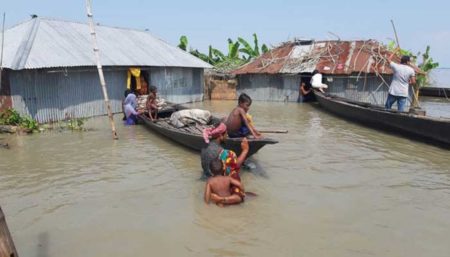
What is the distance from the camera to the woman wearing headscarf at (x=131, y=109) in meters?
11.8

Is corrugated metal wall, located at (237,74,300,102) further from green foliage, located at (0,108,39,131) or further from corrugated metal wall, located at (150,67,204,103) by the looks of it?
green foliage, located at (0,108,39,131)

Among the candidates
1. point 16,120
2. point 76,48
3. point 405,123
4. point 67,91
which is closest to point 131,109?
point 67,91

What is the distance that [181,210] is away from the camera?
547cm

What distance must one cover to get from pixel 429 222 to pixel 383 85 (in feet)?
43.2

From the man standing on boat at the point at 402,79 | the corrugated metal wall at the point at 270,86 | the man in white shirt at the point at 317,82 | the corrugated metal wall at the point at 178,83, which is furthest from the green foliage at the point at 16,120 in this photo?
the corrugated metal wall at the point at 270,86

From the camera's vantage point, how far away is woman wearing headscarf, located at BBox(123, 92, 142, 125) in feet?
38.7

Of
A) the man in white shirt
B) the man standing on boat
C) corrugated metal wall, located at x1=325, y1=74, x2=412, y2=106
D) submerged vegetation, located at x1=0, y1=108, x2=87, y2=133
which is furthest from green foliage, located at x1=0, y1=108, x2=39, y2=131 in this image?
corrugated metal wall, located at x1=325, y1=74, x2=412, y2=106

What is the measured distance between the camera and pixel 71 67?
12695mm

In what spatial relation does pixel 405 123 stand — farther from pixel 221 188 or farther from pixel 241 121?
pixel 221 188

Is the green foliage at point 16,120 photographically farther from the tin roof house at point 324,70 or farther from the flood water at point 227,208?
the tin roof house at point 324,70

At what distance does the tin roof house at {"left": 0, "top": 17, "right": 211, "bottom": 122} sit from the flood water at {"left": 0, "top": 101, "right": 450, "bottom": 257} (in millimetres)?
2507

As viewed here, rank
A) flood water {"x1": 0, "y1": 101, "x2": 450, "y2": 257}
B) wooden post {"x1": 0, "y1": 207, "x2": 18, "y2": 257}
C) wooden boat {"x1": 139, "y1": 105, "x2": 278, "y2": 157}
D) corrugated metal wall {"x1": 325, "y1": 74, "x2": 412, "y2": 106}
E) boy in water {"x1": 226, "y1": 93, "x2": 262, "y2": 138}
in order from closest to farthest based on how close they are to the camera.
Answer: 1. wooden post {"x1": 0, "y1": 207, "x2": 18, "y2": 257}
2. flood water {"x1": 0, "y1": 101, "x2": 450, "y2": 257}
3. wooden boat {"x1": 139, "y1": 105, "x2": 278, "y2": 157}
4. boy in water {"x1": 226, "y1": 93, "x2": 262, "y2": 138}
5. corrugated metal wall {"x1": 325, "y1": 74, "x2": 412, "y2": 106}

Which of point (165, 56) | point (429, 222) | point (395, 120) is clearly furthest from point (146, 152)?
point (165, 56)

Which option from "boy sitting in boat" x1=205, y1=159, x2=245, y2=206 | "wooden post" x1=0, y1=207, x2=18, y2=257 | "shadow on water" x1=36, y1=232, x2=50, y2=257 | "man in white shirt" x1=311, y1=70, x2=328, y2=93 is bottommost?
"shadow on water" x1=36, y1=232, x2=50, y2=257
